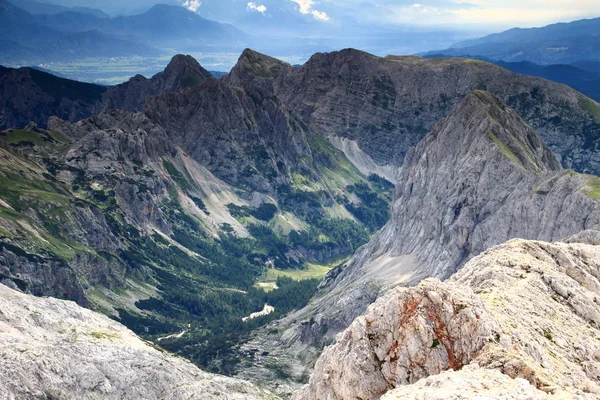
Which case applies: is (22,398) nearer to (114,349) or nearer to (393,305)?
(114,349)

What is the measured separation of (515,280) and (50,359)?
250 ft

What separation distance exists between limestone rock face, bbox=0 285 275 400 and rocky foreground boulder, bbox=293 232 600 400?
53.4 metres

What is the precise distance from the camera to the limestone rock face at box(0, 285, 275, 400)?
386 feet

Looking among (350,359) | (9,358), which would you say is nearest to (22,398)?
(9,358)

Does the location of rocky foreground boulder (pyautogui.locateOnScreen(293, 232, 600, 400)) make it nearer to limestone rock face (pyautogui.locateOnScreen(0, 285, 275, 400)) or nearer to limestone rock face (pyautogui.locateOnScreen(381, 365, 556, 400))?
limestone rock face (pyautogui.locateOnScreen(381, 365, 556, 400))

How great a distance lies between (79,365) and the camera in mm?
126188

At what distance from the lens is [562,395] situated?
192 feet

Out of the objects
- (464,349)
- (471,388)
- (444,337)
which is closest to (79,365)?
(444,337)

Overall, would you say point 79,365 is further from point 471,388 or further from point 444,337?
point 471,388

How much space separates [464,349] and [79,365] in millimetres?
78411

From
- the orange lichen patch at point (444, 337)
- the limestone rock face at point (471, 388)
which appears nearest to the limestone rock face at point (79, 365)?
the orange lichen patch at point (444, 337)

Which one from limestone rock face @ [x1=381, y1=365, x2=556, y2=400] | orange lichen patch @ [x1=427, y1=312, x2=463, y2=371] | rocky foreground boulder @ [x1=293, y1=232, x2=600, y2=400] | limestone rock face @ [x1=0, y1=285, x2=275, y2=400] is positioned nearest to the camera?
limestone rock face @ [x1=381, y1=365, x2=556, y2=400]

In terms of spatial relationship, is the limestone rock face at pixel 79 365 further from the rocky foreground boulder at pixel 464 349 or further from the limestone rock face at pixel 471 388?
the limestone rock face at pixel 471 388

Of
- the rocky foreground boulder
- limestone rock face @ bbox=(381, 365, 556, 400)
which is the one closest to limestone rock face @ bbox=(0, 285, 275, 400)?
the rocky foreground boulder
